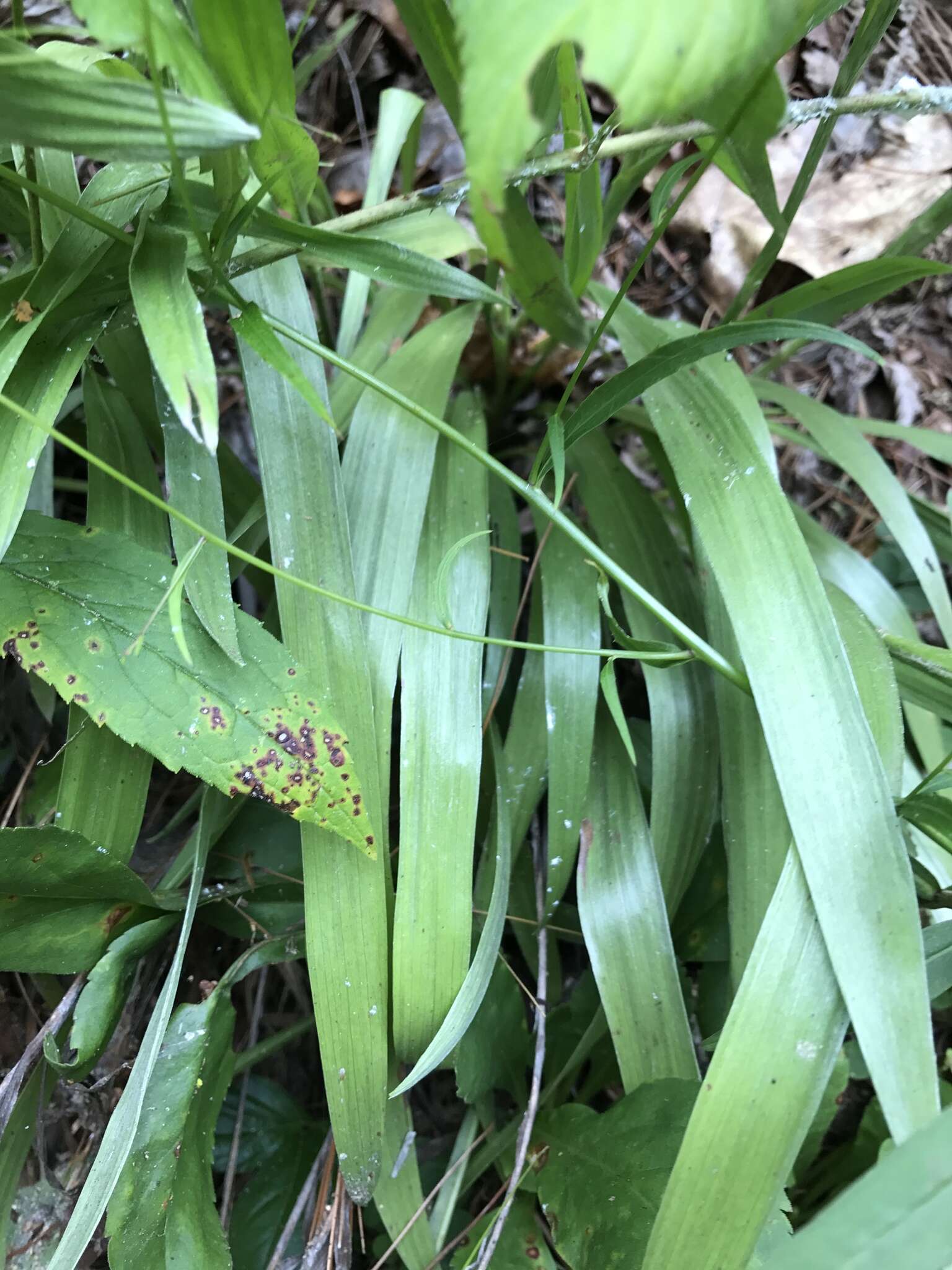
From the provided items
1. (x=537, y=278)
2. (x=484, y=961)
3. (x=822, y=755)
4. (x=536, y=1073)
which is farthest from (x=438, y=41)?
(x=536, y=1073)

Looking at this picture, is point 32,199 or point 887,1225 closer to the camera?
point 887,1225

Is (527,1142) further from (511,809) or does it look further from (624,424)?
(624,424)

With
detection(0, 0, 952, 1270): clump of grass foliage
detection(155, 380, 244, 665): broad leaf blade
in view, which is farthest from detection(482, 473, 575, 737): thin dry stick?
detection(155, 380, 244, 665): broad leaf blade

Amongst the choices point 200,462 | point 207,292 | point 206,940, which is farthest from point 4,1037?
point 207,292

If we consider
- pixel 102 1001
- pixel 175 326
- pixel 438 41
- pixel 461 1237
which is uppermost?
pixel 438 41

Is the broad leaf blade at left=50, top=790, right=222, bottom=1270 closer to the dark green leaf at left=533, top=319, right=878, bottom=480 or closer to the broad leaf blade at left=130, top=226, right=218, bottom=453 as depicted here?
the broad leaf blade at left=130, top=226, right=218, bottom=453

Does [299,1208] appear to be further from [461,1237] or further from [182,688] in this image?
[182,688]
